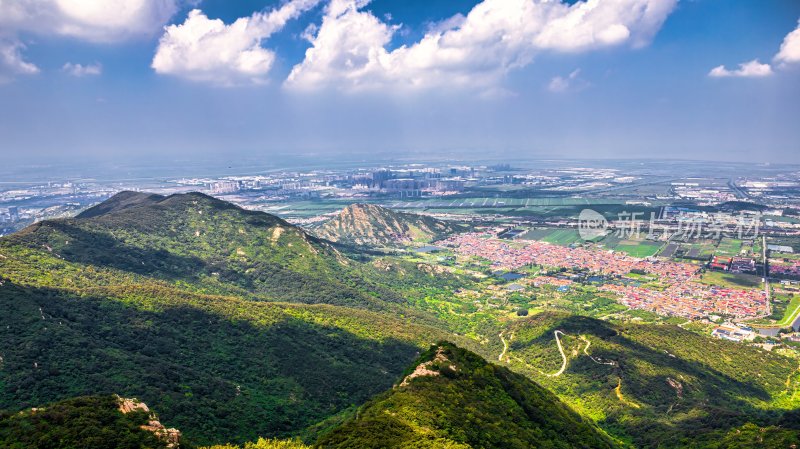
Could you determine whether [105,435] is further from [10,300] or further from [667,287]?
[667,287]

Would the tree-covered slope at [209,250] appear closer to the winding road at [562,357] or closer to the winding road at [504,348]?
the winding road at [504,348]

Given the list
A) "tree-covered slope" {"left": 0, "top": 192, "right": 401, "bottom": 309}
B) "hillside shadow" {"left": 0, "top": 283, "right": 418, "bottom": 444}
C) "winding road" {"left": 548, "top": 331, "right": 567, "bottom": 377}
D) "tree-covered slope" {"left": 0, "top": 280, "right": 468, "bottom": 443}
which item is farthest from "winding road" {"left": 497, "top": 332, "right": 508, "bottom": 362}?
"tree-covered slope" {"left": 0, "top": 192, "right": 401, "bottom": 309}

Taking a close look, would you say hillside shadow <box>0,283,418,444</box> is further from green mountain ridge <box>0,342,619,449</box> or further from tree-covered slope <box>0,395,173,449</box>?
green mountain ridge <box>0,342,619,449</box>

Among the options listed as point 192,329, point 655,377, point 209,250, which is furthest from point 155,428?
point 209,250

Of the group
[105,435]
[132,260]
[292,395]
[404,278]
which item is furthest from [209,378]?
[404,278]

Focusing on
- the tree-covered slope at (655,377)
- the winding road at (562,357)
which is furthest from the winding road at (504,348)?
the winding road at (562,357)

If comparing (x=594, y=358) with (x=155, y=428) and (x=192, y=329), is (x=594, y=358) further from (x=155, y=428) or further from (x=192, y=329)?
(x=155, y=428)
